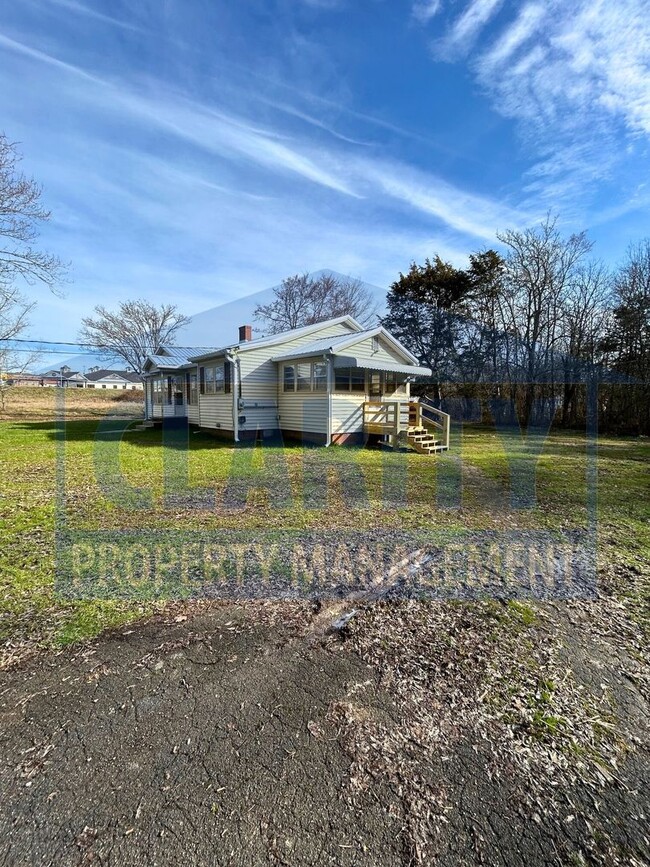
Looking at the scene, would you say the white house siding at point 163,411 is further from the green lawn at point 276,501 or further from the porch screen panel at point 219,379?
the green lawn at point 276,501

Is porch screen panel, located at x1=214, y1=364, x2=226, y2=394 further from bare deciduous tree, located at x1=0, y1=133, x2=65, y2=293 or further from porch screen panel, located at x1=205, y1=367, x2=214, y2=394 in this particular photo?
bare deciduous tree, located at x1=0, y1=133, x2=65, y2=293

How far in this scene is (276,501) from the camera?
6.10 meters

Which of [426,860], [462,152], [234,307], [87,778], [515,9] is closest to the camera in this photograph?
[426,860]

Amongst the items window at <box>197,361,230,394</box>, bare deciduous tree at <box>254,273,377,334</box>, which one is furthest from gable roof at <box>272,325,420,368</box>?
bare deciduous tree at <box>254,273,377,334</box>

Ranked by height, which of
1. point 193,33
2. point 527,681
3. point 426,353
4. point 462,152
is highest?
point 462,152

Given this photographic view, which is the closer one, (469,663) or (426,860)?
(426,860)

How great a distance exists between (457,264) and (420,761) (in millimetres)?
26477

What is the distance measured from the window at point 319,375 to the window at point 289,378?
3.19ft

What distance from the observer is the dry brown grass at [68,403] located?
24391mm

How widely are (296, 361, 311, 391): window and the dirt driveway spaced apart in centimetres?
1026

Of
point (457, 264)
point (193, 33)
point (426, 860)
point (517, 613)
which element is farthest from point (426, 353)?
point (426, 860)

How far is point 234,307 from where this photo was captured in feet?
116

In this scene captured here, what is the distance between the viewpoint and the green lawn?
3.26 meters

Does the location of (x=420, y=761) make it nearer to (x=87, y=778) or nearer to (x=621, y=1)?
(x=87, y=778)
